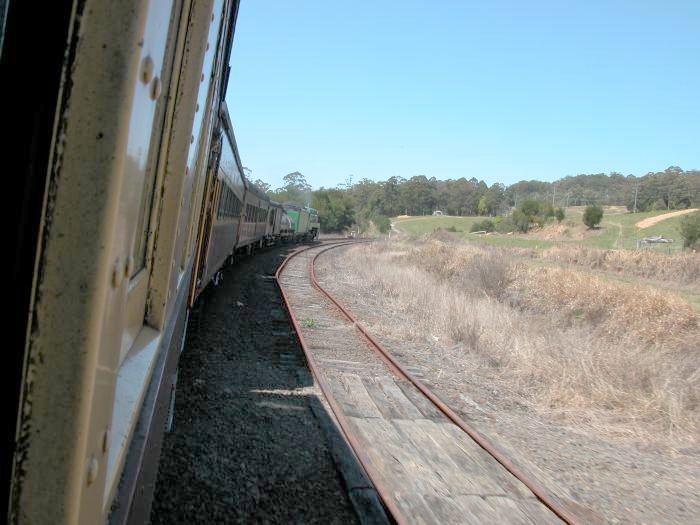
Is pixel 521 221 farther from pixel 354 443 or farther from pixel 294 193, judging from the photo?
pixel 354 443

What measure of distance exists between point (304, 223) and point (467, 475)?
137ft

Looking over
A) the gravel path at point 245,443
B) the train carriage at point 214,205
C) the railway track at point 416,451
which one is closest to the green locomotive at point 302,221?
the train carriage at point 214,205

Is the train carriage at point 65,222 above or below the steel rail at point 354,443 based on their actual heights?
above

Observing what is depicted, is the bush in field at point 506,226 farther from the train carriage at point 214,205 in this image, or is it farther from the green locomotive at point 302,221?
the train carriage at point 214,205

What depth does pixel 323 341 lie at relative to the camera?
9523 millimetres

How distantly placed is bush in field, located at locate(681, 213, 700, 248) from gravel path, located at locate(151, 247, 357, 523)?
39.1 meters

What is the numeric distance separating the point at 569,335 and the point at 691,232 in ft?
115

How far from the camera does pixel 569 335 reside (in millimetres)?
11094

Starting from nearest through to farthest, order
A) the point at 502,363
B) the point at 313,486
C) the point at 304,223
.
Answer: the point at 313,486 → the point at 502,363 → the point at 304,223

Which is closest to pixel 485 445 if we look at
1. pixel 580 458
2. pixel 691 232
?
pixel 580 458

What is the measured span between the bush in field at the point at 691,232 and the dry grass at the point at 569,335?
2467cm

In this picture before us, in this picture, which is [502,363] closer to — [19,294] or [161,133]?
[161,133]

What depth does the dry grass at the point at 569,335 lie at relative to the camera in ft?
24.3

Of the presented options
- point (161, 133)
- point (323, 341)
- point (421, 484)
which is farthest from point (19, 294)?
point (323, 341)
